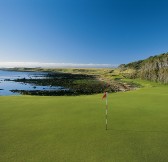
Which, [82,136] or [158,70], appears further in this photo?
[158,70]

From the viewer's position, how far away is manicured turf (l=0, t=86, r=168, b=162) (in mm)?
6867

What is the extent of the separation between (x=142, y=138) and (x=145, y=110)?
5.77 m

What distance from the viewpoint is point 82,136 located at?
8.62 meters

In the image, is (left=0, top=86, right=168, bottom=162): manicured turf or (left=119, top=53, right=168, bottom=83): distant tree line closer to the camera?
(left=0, top=86, right=168, bottom=162): manicured turf

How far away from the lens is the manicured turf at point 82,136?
6867 mm

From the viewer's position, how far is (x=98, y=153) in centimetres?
704

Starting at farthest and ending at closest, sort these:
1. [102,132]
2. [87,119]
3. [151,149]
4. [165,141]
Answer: [87,119] < [102,132] < [165,141] < [151,149]

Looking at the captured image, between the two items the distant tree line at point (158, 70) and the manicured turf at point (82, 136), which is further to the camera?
the distant tree line at point (158, 70)

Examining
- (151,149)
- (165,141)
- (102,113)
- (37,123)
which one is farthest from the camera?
(102,113)

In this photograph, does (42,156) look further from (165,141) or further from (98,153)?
(165,141)

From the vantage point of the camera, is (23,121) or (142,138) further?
(23,121)

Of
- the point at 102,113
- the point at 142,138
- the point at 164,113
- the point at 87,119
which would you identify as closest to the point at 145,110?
the point at 164,113

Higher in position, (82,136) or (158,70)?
(158,70)

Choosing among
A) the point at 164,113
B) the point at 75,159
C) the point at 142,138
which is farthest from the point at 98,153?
the point at 164,113
